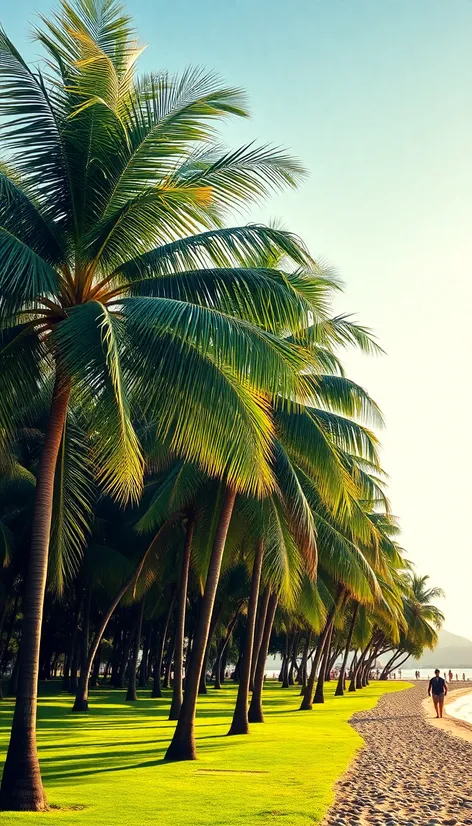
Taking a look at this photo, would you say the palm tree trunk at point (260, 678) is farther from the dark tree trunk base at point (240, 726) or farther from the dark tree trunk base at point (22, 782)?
the dark tree trunk base at point (22, 782)

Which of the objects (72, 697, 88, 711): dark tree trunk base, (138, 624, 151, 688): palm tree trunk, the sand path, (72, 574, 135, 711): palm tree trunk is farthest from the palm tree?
(138, 624, 151, 688): palm tree trunk

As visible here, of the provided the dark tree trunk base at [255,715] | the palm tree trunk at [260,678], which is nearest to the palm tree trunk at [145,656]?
the palm tree trunk at [260,678]

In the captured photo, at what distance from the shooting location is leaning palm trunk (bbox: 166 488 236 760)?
1506 cm

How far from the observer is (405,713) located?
117 feet

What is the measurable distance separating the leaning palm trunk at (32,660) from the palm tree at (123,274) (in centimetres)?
2

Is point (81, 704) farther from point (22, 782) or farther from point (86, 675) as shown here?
point (22, 782)

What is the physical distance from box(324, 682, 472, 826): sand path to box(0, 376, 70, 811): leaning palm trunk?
348 cm

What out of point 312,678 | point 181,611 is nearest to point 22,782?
point 181,611

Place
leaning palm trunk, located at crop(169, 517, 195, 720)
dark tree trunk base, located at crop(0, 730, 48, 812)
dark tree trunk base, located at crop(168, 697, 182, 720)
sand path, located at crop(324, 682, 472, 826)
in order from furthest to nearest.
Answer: dark tree trunk base, located at crop(168, 697, 182, 720)
leaning palm trunk, located at crop(169, 517, 195, 720)
sand path, located at crop(324, 682, 472, 826)
dark tree trunk base, located at crop(0, 730, 48, 812)

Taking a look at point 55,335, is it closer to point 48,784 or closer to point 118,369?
point 118,369

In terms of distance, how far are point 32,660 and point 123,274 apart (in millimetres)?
5271

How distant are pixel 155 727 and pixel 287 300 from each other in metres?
14.6

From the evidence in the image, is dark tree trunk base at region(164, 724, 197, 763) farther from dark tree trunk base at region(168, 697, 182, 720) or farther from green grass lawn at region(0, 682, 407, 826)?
dark tree trunk base at region(168, 697, 182, 720)

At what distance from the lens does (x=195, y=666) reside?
1584 cm
